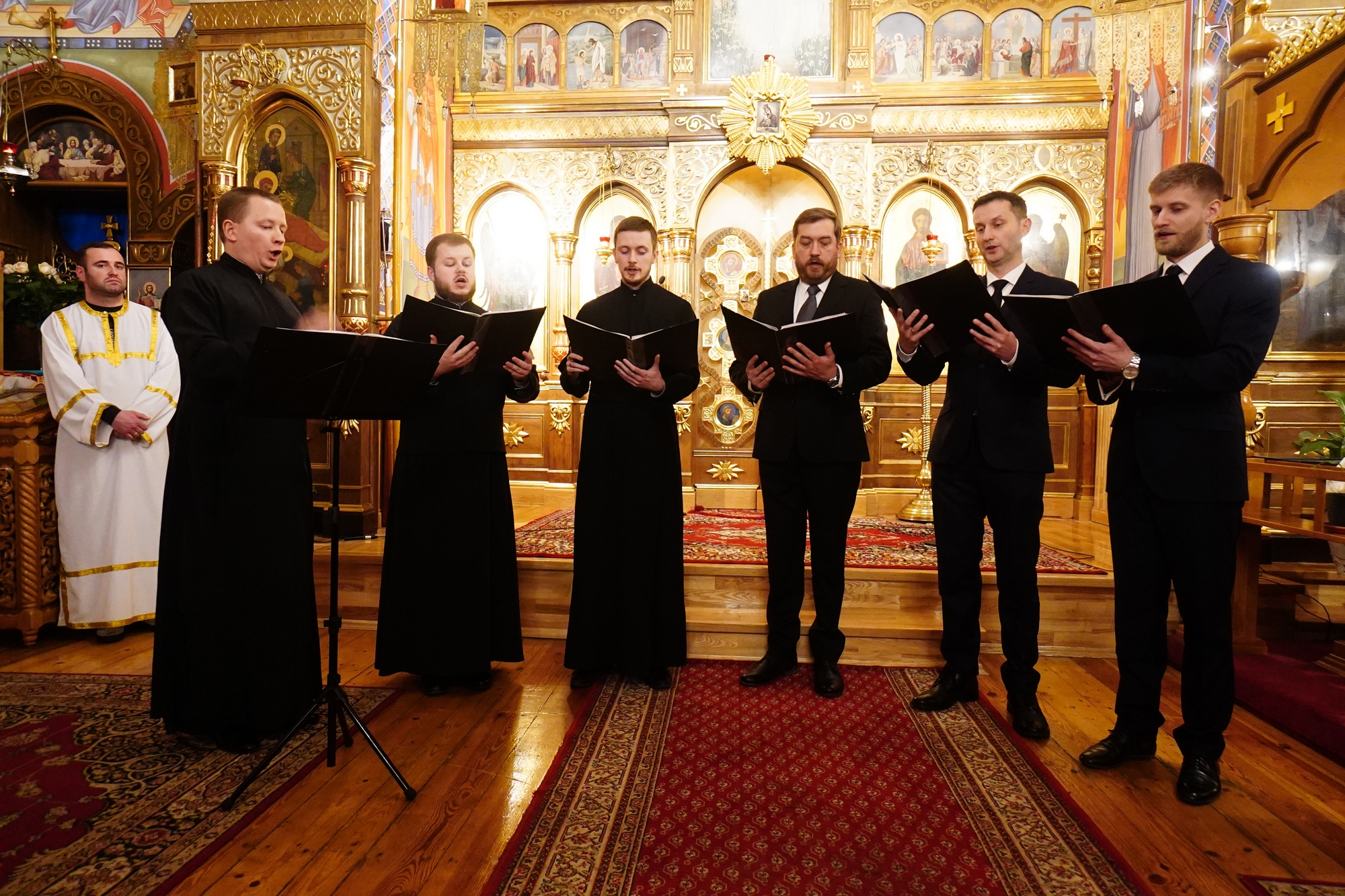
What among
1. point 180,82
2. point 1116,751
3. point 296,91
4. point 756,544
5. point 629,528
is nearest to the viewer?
point 1116,751

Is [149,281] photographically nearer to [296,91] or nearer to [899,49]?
[296,91]

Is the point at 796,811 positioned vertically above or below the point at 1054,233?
below

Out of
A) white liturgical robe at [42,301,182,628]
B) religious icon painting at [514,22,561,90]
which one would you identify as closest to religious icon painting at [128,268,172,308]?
religious icon painting at [514,22,561,90]

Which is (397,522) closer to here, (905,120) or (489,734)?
(489,734)

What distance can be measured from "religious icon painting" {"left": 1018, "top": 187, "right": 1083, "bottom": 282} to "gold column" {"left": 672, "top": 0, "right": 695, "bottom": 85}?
3.91 metres

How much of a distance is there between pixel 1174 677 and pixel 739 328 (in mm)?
2883

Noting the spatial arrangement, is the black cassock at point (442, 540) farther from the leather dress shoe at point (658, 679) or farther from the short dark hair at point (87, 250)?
the short dark hair at point (87, 250)

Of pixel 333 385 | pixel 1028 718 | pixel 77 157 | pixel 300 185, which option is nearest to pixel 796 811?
pixel 1028 718

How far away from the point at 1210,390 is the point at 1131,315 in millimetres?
340

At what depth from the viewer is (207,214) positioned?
6012mm

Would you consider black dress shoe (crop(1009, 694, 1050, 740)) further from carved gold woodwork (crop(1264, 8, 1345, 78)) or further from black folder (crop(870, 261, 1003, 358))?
carved gold woodwork (crop(1264, 8, 1345, 78))

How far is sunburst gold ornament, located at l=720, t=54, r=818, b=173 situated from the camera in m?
8.28

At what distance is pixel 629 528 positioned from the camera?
11.7ft

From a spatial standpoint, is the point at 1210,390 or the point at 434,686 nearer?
the point at 1210,390
